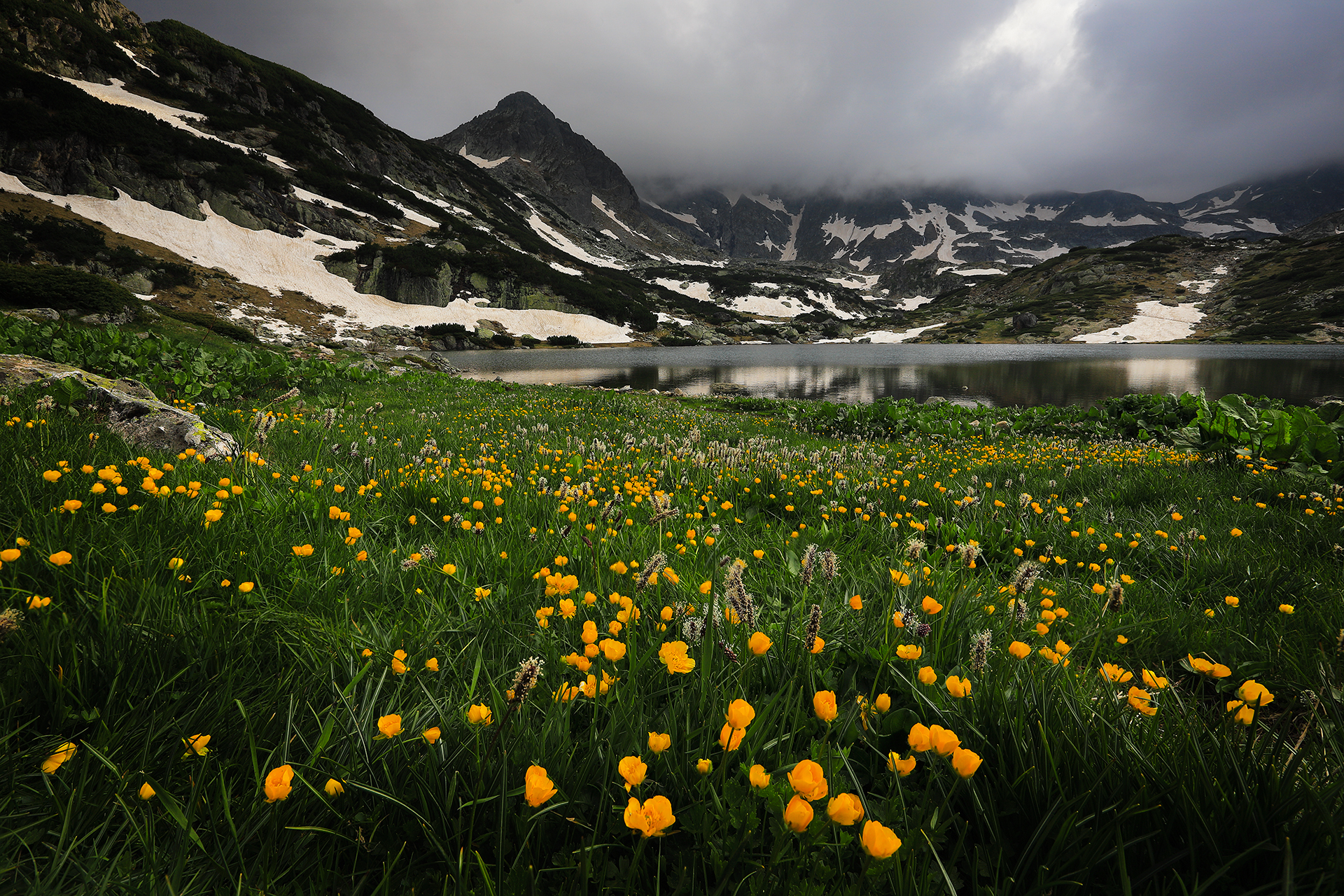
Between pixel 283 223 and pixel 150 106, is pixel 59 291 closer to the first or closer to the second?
pixel 283 223

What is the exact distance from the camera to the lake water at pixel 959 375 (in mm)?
32312

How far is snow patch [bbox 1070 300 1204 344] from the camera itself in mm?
129375

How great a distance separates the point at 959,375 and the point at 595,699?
52964mm

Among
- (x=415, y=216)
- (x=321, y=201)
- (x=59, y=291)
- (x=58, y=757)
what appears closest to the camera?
(x=58, y=757)

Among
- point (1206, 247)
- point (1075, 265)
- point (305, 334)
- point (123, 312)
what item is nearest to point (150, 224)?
point (305, 334)

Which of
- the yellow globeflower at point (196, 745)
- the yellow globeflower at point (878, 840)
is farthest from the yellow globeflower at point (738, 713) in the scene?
the yellow globeflower at point (196, 745)

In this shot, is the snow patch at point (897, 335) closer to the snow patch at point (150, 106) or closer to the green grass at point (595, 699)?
the snow patch at point (150, 106)

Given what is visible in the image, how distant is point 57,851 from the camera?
99 centimetres

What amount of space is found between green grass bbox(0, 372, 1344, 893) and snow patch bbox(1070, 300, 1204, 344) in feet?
548

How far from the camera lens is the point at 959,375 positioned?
46469 mm

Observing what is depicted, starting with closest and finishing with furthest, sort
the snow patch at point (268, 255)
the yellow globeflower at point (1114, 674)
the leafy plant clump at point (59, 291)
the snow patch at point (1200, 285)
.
Result: 1. the yellow globeflower at point (1114, 674)
2. the leafy plant clump at point (59, 291)
3. the snow patch at point (268, 255)
4. the snow patch at point (1200, 285)

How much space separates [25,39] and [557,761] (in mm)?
162361

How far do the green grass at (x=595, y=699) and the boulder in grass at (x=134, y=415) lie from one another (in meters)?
0.55

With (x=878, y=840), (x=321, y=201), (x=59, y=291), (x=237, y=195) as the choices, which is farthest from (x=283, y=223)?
(x=878, y=840)
